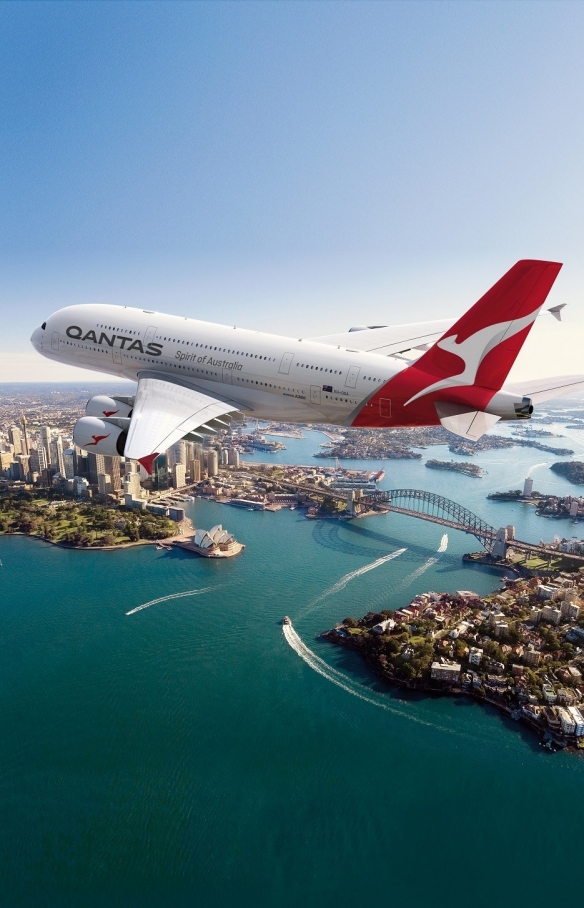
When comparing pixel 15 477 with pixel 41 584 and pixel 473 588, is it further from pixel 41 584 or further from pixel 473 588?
pixel 473 588

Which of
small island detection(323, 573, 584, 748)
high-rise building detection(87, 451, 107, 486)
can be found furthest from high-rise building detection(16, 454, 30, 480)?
small island detection(323, 573, 584, 748)

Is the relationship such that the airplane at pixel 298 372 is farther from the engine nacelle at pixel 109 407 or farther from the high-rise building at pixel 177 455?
the high-rise building at pixel 177 455

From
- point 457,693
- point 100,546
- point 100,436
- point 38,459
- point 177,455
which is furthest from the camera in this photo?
point 177,455

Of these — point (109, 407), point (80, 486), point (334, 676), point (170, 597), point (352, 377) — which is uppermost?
point (352, 377)

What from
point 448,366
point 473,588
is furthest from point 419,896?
point 473,588

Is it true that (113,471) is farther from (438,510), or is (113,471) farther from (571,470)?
(571,470)

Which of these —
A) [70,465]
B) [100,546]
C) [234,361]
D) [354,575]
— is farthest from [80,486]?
[234,361]
